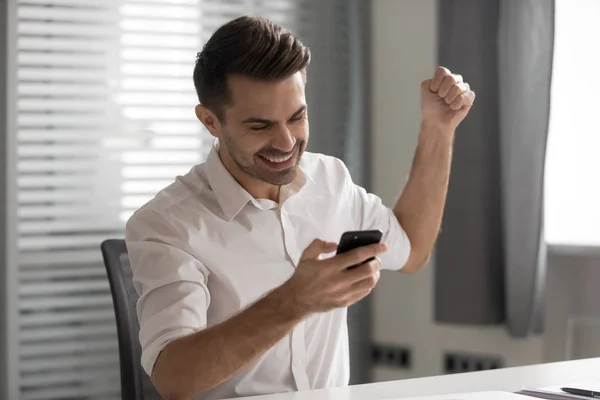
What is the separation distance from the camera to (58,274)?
3025 millimetres

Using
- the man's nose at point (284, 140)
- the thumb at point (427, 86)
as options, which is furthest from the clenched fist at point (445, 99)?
the man's nose at point (284, 140)

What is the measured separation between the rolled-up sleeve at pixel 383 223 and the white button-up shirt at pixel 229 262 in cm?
9

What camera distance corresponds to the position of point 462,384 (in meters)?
1.53

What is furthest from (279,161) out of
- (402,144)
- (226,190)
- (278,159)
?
(402,144)

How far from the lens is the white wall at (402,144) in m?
3.34

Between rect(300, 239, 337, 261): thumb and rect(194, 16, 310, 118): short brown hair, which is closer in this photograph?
rect(300, 239, 337, 261): thumb

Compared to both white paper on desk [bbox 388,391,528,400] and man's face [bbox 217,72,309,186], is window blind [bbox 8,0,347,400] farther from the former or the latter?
white paper on desk [bbox 388,391,528,400]

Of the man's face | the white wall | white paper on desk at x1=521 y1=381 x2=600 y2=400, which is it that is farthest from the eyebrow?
the white wall

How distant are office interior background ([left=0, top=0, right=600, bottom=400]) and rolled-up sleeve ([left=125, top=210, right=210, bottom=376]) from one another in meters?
1.41

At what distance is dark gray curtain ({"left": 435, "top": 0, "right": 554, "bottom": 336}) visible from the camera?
2891mm

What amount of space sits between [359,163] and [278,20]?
637 millimetres

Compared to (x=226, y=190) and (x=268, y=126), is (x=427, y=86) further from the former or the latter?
(x=226, y=190)

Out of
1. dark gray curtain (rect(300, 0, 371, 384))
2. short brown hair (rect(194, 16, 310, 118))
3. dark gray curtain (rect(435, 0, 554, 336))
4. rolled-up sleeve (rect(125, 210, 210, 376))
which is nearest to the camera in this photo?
rolled-up sleeve (rect(125, 210, 210, 376))

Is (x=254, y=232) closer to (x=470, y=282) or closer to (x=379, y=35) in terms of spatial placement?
(x=470, y=282)
